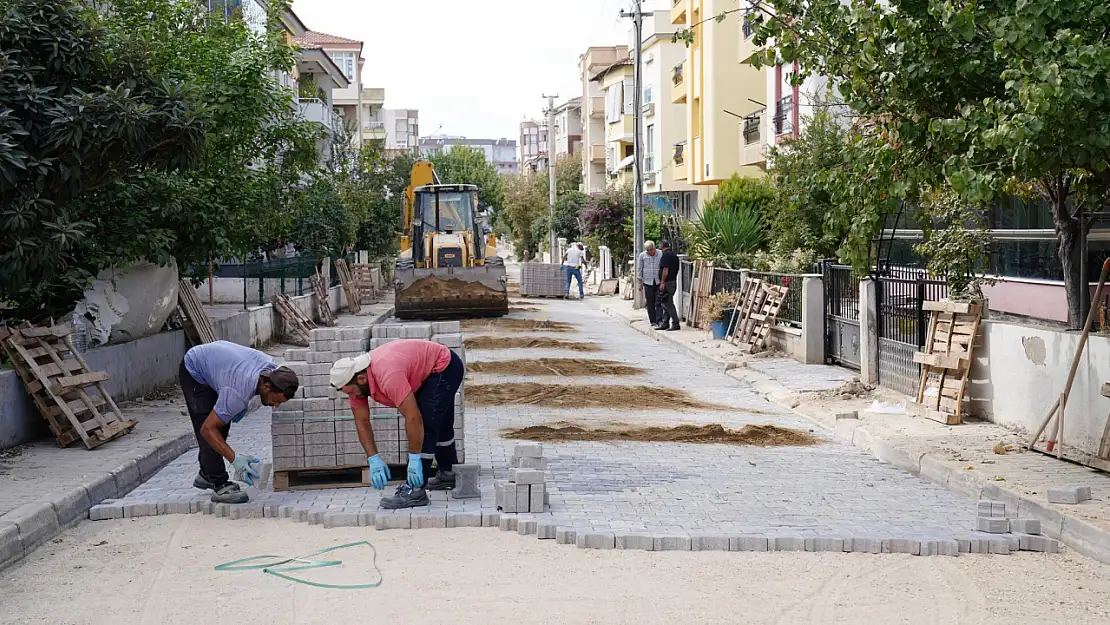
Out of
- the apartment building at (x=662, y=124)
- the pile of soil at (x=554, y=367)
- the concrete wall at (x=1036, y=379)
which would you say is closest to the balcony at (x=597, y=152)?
the apartment building at (x=662, y=124)

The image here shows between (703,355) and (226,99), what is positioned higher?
(226,99)

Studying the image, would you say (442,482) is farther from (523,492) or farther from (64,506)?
(64,506)

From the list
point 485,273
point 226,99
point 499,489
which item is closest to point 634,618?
point 499,489

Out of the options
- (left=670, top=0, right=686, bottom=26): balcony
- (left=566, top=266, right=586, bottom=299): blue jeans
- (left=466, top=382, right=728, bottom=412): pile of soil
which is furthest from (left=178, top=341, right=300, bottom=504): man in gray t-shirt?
(left=670, top=0, right=686, bottom=26): balcony

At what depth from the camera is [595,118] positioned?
77188mm

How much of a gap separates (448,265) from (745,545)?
74.0 ft

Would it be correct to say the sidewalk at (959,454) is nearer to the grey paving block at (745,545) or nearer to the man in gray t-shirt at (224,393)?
the grey paving block at (745,545)

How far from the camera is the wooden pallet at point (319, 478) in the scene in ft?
29.5

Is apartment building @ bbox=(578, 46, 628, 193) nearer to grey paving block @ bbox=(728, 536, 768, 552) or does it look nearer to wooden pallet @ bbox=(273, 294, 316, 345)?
wooden pallet @ bbox=(273, 294, 316, 345)

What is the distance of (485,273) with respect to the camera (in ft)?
94.8

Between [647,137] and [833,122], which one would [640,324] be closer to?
[833,122]

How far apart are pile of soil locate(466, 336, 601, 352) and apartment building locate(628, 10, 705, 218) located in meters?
28.4

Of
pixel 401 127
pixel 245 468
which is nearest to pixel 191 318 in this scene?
pixel 245 468

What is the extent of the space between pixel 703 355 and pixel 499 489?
12527mm
